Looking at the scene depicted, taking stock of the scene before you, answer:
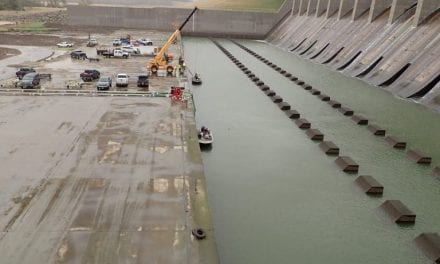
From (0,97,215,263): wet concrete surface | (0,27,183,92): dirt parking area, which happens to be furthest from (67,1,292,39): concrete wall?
(0,97,215,263): wet concrete surface

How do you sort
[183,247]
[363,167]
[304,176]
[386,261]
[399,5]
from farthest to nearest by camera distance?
[399,5]
[363,167]
[304,176]
[386,261]
[183,247]

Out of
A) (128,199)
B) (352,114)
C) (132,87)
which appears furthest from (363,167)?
(132,87)

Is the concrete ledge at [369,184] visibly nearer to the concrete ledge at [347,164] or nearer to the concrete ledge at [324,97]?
the concrete ledge at [347,164]

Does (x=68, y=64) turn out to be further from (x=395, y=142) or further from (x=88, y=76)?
(x=395, y=142)

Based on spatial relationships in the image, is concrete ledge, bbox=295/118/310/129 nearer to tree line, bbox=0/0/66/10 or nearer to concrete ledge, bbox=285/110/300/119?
concrete ledge, bbox=285/110/300/119

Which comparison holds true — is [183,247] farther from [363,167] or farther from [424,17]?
[424,17]
